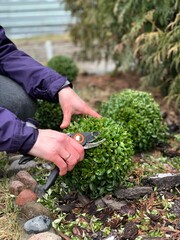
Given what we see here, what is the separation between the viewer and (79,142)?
6.43 ft

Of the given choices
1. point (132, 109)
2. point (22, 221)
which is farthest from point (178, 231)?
point (132, 109)

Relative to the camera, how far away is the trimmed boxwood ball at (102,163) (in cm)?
202

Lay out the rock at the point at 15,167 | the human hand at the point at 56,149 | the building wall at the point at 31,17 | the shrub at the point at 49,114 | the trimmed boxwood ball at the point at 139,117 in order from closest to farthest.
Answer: the human hand at the point at 56,149, the rock at the point at 15,167, the trimmed boxwood ball at the point at 139,117, the shrub at the point at 49,114, the building wall at the point at 31,17

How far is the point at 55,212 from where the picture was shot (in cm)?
208

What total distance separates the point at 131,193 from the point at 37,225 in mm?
475

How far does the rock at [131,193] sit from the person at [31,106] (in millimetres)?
309

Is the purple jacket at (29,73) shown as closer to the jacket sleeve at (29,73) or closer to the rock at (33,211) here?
the jacket sleeve at (29,73)

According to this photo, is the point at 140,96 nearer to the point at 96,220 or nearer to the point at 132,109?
the point at 132,109

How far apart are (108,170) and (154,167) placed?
540 millimetres

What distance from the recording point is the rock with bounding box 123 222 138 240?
182 cm

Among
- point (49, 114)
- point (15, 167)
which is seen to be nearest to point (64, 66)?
point (49, 114)

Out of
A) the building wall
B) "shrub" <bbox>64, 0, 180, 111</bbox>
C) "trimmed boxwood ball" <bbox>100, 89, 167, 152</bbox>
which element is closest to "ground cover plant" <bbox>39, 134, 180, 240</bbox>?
"trimmed boxwood ball" <bbox>100, 89, 167, 152</bbox>

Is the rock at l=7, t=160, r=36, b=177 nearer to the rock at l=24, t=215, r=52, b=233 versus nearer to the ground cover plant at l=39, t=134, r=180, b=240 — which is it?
the ground cover plant at l=39, t=134, r=180, b=240

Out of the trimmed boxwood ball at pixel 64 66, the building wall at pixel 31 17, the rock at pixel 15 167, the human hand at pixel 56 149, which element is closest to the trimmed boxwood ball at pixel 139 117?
the rock at pixel 15 167
